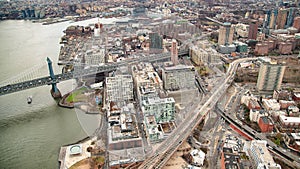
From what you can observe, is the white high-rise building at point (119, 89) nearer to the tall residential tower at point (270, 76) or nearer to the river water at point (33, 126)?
the river water at point (33, 126)

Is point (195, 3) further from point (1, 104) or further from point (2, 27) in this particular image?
point (1, 104)

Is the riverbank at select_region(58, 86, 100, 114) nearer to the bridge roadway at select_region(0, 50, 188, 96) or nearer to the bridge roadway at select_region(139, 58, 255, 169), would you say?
the bridge roadway at select_region(0, 50, 188, 96)

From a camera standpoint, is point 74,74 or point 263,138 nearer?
point 263,138

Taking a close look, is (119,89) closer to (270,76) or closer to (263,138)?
(263,138)

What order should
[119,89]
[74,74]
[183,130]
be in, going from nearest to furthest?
[183,130]
[119,89]
[74,74]

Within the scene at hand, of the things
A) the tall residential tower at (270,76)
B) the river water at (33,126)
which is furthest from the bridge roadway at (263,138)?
the river water at (33,126)

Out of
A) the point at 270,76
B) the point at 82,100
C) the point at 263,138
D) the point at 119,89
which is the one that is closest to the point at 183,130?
the point at 263,138
